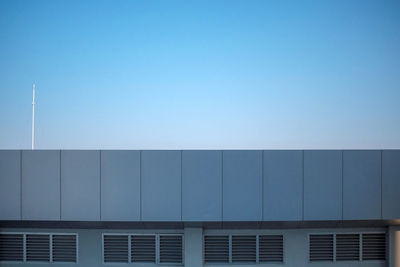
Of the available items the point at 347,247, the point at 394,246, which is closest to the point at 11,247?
the point at 347,247

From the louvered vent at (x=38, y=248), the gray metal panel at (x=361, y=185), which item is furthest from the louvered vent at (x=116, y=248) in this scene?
the gray metal panel at (x=361, y=185)

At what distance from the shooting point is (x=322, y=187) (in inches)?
239

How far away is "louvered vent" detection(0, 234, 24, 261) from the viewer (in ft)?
21.9

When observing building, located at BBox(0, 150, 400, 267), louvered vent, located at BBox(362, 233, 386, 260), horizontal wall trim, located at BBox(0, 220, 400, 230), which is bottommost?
louvered vent, located at BBox(362, 233, 386, 260)

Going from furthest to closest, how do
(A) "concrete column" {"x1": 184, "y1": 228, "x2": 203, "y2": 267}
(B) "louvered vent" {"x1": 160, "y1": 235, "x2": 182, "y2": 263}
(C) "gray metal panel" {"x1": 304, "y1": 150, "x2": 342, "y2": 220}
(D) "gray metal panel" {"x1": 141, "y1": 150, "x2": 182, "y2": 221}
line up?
1. (B) "louvered vent" {"x1": 160, "y1": 235, "x2": 182, "y2": 263}
2. (A) "concrete column" {"x1": 184, "y1": 228, "x2": 203, "y2": 267}
3. (C) "gray metal panel" {"x1": 304, "y1": 150, "x2": 342, "y2": 220}
4. (D) "gray metal panel" {"x1": 141, "y1": 150, "x2": 182, "y2": 221}

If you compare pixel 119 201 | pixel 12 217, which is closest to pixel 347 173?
pixel 119 201

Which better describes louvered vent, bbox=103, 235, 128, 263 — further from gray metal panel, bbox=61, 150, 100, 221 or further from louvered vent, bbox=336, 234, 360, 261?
louvered vent, bbox=336, 234, 360, 261

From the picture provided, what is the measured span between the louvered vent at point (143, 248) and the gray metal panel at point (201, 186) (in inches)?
58.9

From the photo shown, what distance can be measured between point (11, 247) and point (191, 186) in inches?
211

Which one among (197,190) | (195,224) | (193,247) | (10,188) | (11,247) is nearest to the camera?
(197,190)

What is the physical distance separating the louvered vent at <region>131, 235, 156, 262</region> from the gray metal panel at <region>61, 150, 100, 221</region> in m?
1.33

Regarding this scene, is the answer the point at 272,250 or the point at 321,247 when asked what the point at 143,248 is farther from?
the point at 321,247

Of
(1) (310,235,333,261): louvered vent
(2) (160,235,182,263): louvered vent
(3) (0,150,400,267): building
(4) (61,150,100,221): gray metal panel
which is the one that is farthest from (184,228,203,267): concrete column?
(1) (310,235,333,261): louvered vent

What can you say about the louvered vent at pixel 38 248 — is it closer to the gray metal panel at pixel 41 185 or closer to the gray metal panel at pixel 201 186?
the gray metal panel at pixel 41 185
